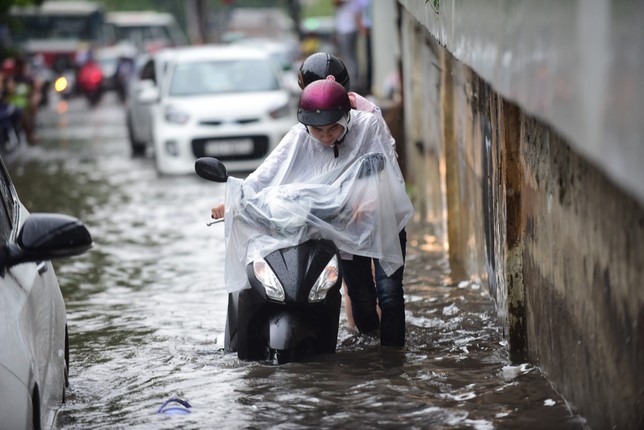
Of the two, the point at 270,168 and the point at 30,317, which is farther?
the point at 270,168

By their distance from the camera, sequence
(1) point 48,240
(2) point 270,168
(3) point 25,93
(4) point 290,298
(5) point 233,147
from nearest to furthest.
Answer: (1) point 48,240 → (4) point 290,298 → (2) point 270,168 → (5) point 233,147 → (3) point 25,93

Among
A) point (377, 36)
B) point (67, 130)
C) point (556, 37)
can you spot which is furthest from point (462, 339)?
point (67, 130)

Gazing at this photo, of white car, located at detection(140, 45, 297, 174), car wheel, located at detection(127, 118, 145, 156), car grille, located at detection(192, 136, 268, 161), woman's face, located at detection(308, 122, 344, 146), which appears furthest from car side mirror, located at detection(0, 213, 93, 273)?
car wheel, located at detection(127, 118, 145, 156)

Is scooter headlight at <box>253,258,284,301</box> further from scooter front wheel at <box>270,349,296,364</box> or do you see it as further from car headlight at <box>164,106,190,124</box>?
car headlight at <box>164,106,190,124</box>

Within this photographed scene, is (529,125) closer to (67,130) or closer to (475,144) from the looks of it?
(475,144)

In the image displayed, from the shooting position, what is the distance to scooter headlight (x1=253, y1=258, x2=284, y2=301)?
6.29 m

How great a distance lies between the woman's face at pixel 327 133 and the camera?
6.66m

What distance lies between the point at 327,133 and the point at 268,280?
0.85 meters

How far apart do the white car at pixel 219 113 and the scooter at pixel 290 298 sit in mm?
10630

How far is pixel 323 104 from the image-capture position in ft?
21.4

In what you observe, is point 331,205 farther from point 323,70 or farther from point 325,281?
point 323,70

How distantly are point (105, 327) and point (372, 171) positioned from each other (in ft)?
9.16

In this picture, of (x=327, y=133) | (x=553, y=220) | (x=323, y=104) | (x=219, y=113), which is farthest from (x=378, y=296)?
(x=219, y=113)

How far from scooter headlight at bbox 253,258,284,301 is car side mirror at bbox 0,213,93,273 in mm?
1646
